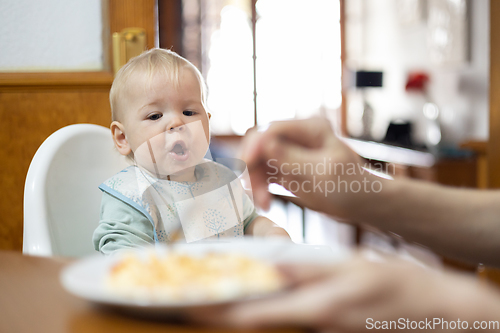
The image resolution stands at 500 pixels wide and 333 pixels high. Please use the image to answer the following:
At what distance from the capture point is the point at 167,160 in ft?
2.40

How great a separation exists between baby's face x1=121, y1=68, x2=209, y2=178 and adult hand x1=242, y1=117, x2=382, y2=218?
0.37 metres

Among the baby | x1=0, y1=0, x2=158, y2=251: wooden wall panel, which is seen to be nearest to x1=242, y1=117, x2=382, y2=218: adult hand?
the baby

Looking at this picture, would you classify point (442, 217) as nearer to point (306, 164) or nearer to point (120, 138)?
point (306, 164)

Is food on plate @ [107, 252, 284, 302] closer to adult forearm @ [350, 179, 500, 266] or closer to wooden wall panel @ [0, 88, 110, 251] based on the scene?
adult forearm @ [350, 179, 500, 266]

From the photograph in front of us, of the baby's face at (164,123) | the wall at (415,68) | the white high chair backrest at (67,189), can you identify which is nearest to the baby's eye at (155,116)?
the baby's face at (164,123)

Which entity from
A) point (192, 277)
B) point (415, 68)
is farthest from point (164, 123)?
point (415, 68)

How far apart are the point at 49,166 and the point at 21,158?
49 centimetres

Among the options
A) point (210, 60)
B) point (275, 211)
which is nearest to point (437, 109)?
point (275, 211)

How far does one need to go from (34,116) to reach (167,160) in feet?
1.81

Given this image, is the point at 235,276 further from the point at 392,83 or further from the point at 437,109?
the point at 392,83

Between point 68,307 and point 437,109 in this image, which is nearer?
point 68,307

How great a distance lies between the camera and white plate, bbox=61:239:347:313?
202 millimetres

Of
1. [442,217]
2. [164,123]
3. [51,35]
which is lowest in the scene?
[442,217]

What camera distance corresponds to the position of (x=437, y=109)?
3342mm
